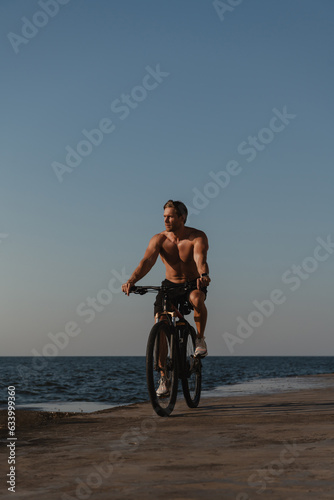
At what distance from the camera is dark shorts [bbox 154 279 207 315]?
6117 mm

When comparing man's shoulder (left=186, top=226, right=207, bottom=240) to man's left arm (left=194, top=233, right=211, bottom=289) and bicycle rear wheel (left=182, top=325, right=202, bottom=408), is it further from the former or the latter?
bicycle rear wheel (left=182, top=325, right=202, bottom=408)

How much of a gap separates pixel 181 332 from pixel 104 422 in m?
1.49

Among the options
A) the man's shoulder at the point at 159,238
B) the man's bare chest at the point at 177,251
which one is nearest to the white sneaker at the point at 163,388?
the man's bare chest at the point at 177,251

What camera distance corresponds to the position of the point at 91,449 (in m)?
3.63

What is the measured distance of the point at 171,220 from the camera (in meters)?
6.35

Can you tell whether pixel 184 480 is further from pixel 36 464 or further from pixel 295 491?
pixel 36 464

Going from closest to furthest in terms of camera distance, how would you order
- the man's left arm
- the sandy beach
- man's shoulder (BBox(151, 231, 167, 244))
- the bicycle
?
the sandy beach < the bicycle < the man's left arm < man's shoulder (BBox(151, 231, 167, 244))

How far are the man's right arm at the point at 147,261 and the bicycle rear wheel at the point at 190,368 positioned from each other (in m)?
0.83

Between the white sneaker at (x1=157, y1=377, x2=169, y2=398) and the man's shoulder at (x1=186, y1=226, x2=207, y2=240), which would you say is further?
the man's shoulder at (x1=186, y1=226, x2=207, y2=240)

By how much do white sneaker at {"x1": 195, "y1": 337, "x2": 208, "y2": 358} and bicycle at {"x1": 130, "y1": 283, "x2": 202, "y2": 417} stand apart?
0.08 m

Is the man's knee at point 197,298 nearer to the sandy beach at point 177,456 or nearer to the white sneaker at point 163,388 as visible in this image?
the white sneaker at point 163,388

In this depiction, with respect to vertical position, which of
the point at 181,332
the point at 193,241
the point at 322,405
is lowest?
the point at 322,405

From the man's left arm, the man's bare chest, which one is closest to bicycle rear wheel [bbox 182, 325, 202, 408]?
the man's left arm

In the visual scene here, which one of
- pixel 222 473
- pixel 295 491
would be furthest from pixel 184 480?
pixel 295 491
